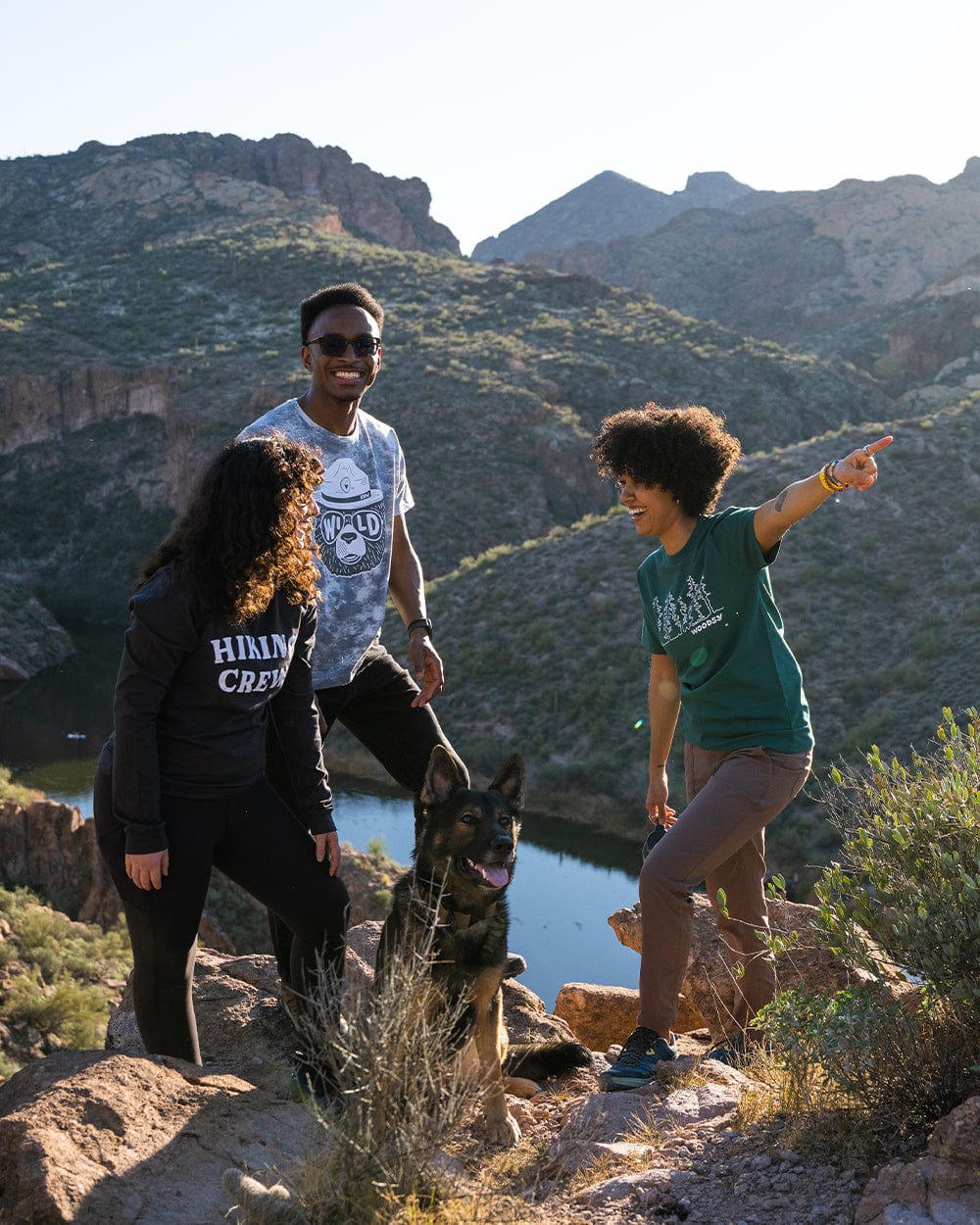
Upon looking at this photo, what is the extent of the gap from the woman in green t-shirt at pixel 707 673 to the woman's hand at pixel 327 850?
1.01 meters

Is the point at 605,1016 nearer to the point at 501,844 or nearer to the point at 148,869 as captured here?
the point at 501,844

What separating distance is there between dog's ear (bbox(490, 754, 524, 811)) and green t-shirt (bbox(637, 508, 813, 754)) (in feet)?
2.15

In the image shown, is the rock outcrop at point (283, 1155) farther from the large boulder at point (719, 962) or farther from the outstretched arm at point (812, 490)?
the outstretched arm at point (812, 490)

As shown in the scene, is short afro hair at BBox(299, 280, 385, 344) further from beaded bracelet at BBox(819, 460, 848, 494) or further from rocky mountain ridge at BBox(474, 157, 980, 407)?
rocky mountain ridge at BBox(474, 157, 980, 407)

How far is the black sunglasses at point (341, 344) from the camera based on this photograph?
178 inches

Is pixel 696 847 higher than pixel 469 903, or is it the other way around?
pixel 696 847

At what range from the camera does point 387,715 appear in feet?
15.5

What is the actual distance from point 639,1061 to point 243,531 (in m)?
2.26

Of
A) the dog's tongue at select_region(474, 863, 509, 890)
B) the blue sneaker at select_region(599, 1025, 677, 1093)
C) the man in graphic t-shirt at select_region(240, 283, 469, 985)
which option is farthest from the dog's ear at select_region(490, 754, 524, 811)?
the blue sneaker at select_region(599, 1025, 677, 1093)

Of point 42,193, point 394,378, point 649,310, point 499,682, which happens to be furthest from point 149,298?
point 499,682

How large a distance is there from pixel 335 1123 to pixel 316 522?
2071 mm

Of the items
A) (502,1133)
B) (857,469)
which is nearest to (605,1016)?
(502,1133)

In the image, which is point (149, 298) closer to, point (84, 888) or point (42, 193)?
point (42, 193)

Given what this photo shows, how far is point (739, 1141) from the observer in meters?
3.64
